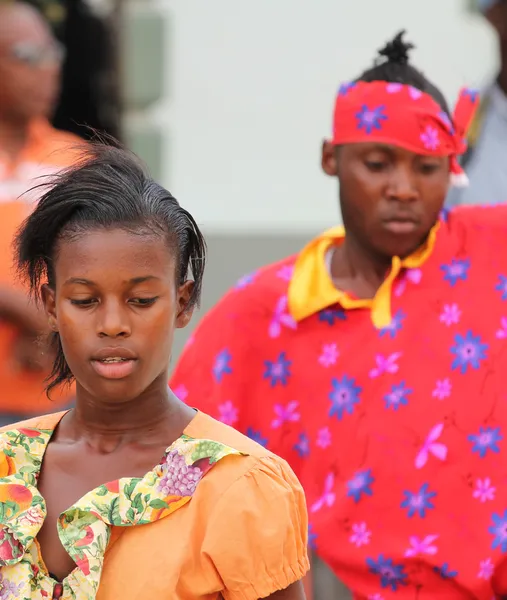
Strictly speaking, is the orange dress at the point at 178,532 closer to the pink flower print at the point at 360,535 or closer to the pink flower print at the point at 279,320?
the pink flower print at the point at 360,535

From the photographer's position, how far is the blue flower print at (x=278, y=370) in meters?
3.97

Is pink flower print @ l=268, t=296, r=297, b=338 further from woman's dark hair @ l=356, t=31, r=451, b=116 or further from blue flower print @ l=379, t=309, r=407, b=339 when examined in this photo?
woman's dark hair @ l=356, t=31, r=451, b=116

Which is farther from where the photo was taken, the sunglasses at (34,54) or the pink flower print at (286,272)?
the sunglasses at (34,54)

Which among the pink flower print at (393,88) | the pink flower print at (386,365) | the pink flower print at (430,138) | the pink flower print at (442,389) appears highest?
the pink flower print at (393,88)

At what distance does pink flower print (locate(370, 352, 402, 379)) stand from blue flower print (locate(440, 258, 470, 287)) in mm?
233

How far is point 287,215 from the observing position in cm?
714

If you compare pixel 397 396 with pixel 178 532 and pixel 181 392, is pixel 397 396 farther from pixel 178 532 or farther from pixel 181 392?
pixel 178 532

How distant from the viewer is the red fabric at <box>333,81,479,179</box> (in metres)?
3.88

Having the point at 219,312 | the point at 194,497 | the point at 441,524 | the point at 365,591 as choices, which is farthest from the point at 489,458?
the point at 194,497

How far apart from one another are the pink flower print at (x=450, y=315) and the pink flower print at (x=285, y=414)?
1.44ft

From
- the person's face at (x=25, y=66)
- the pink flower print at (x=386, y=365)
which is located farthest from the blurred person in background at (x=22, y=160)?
the pink flower print at (x=386, y=365)

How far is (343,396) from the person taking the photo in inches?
152

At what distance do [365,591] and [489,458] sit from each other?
1.44ft

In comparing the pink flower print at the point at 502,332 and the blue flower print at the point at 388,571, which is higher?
the pink flower print at the point at 502,332
